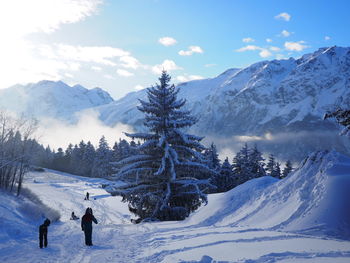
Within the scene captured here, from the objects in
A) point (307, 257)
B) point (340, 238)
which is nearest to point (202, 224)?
point (340, 238)

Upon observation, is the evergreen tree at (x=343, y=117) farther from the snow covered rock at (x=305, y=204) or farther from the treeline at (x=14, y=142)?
the treeline at (x=14, y=142)

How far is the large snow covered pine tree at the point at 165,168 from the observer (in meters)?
17.9

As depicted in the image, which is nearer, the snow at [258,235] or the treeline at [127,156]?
the snow at [258,235]

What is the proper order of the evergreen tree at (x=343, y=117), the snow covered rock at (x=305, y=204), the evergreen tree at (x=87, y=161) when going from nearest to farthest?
the snow covered rock at (x=305, y=204), the evergreen tree at (x=343, y=117), the evergreen tree at (x=87, y=161)

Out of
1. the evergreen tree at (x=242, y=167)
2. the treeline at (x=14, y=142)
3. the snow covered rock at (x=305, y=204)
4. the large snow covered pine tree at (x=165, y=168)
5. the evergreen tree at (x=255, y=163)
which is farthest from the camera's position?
the evergreen tree at (x=255, y=163)

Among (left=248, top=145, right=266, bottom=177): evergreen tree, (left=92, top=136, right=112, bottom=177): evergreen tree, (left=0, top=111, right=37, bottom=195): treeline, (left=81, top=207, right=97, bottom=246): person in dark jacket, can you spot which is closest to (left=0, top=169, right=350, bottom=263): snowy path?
(left=81, top=207, right=97, bottom=246): person in dark jacket

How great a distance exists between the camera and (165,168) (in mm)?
17719

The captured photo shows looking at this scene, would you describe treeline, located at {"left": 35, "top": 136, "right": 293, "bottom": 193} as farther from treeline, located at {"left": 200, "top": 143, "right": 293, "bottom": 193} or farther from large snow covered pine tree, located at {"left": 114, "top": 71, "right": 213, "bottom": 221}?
large snow covered pine tree, located at {"left": 114, "top": 71, "right": 213, "bottom": 221}

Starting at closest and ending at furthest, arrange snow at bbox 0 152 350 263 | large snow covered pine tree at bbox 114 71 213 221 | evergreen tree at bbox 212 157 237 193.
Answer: snow at bbox 0 152 350 263
large snow covered pine tree at bbox 114 71 213 221
evergreen tree at bbox 212 157 237 193

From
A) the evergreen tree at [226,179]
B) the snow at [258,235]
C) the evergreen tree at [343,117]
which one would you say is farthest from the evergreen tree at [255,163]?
the evergreen tree at [343,117]

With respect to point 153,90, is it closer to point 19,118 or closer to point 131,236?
point 131,236

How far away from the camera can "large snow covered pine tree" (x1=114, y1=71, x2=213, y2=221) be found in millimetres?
17859

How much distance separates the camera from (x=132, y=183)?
18234mm

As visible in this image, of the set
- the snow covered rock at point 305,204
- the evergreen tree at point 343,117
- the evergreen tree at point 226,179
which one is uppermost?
the evergreen tree at point 343,117
